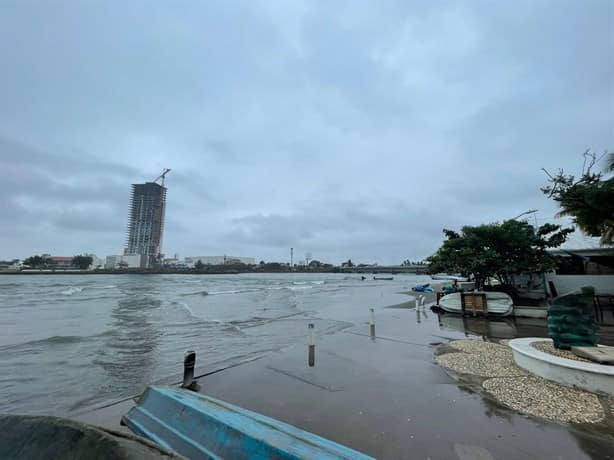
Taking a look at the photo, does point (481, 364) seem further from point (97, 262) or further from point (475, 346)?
point (97, 262)

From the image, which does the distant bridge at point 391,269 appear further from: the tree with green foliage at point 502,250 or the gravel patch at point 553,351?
the gravel patch at point 553,351

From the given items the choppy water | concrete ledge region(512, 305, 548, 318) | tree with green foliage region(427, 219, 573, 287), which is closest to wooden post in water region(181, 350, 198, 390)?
the choppy water

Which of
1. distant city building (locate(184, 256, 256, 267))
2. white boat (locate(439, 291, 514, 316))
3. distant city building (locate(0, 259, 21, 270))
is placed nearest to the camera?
white boat (locate(439, 291, 514, 316))

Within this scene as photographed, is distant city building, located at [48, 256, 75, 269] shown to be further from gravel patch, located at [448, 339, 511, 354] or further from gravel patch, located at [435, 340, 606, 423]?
gravel patch, located at [435, 340, 606, 423]

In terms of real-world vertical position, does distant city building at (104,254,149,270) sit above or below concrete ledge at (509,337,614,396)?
above

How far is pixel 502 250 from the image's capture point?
13.4m

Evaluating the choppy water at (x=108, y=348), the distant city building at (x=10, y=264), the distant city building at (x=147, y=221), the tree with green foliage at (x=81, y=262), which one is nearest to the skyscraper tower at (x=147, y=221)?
the distant city building at (x=147, y=221)

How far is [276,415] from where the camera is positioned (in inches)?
166

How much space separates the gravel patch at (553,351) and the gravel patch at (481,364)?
0.61 metres

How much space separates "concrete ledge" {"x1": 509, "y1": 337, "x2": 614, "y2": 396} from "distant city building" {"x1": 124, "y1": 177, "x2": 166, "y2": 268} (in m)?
151

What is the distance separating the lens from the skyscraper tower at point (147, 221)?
141 metres

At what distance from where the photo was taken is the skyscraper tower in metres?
141

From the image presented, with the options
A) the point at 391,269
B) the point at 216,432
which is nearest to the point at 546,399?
the point at 216,432

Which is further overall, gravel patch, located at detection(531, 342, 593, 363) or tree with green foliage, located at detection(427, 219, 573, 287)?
tree with green foliage, located at detection(427, 219, 573, 287)
